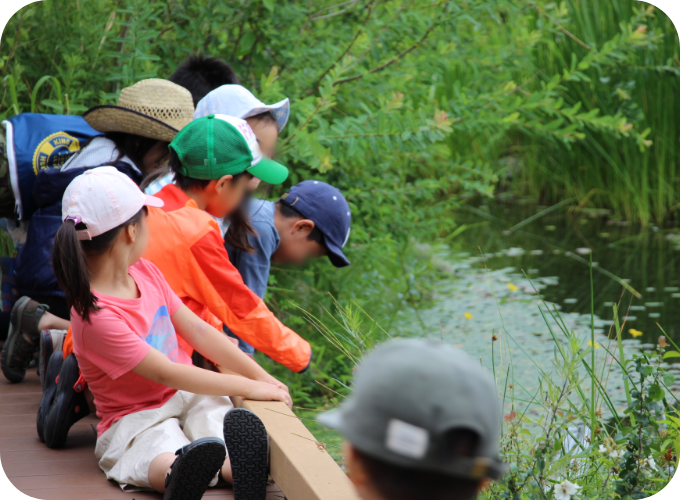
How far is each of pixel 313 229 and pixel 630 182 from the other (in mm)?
5147

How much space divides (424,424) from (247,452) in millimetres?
1197

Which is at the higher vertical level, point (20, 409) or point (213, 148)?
point (213, 148)

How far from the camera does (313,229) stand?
292 cm

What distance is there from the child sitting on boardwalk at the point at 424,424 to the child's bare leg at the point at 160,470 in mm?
1144

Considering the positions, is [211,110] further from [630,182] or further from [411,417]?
[630,182]

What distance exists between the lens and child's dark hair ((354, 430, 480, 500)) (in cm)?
89

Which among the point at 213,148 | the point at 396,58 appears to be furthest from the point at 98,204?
the point at 396,58

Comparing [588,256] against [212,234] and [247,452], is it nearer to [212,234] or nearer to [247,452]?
[212,234]

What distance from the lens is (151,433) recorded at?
2.03 meters

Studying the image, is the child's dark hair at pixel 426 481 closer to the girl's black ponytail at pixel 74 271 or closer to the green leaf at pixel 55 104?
the girl's black ponytail at pixel 74 271

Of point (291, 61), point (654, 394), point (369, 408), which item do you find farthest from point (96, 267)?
point (291, 61)

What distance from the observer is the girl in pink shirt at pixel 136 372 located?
1911 millimetres

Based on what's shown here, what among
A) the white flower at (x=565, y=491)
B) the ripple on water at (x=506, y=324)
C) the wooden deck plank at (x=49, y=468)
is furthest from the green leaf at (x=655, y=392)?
the ripple on water at (x=506, y=324)

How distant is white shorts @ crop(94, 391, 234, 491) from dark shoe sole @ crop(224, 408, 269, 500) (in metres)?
0.13
